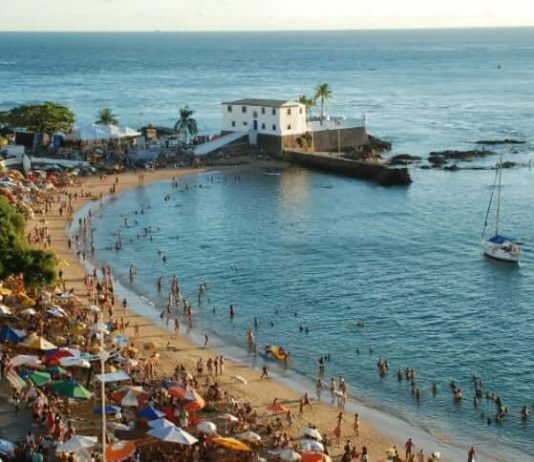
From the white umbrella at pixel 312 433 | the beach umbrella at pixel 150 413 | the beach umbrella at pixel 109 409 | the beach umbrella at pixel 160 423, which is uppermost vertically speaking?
the beach umbrella at pixel 160 423

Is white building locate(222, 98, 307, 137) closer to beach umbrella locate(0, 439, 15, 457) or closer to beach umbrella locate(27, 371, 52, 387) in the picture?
beach umbrella locate(27, 371, 52, 387)

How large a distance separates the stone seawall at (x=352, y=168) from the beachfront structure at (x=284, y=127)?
216 centimetres

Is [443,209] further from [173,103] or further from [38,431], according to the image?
[173,103]

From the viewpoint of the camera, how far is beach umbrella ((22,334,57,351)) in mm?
35869

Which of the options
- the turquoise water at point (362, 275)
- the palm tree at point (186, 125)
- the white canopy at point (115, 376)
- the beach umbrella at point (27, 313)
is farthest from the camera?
the palm tree at point (186, 125)

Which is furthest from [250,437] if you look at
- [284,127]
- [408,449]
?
[284,127]

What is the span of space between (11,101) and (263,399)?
137341mm

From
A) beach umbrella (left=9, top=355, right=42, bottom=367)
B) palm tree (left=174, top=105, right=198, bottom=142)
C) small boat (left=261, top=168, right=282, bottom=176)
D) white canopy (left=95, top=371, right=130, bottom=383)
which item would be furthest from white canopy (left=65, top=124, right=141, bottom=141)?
white canopy (left=95, top=371, right=130, bottom=383)

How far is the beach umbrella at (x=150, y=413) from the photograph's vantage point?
99.2 ft

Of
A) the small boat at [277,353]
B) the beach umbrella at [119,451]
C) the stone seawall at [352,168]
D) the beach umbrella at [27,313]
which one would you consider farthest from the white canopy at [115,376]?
the stone seawall at [352,168]

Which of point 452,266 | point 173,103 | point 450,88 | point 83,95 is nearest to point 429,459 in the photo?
point 452,266

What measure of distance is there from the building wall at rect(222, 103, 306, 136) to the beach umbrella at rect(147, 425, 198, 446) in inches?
2568

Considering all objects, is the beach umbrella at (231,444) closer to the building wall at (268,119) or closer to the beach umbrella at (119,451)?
the beach umbrella at (119,451)

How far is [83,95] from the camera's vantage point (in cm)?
17675
